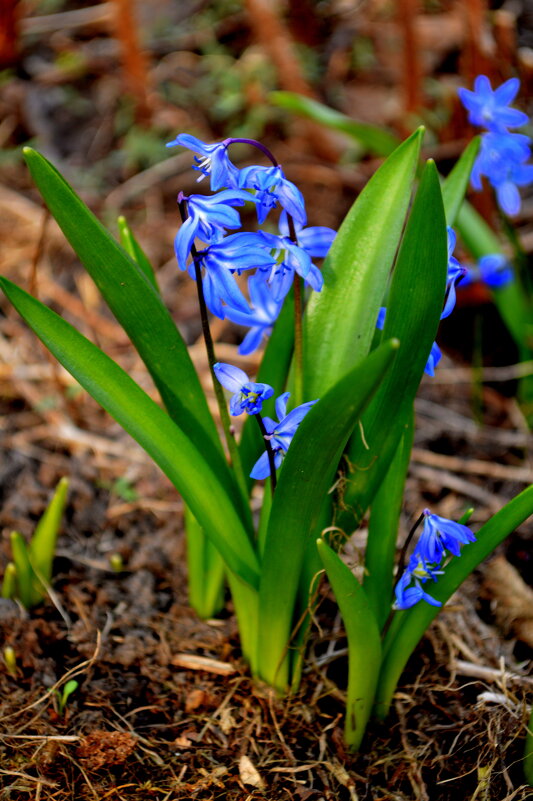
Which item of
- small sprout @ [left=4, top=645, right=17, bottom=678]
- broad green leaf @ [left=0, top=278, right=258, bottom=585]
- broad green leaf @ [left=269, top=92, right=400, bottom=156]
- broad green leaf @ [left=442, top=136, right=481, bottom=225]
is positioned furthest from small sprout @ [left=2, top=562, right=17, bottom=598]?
broad green leaf @ [left=269, top=92, right=400, bottom=156]

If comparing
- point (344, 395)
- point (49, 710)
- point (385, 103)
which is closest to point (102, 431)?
point (49, 710)

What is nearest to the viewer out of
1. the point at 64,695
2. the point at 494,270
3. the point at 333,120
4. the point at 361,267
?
the point at 361,267

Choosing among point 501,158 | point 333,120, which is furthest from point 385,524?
point 333,120

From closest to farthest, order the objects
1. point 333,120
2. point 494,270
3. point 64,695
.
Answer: point 64,695 → point 494,270 → point 333,120

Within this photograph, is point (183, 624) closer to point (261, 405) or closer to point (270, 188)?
point (261, 405)

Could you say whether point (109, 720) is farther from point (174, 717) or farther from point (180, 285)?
point (180, 285)

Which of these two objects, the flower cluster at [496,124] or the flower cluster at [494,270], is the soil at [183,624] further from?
the flower cluster at [496,124]

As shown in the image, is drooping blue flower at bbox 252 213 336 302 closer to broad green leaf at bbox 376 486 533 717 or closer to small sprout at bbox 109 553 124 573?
broad green leaf at bbox 376 486 533 717
